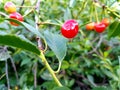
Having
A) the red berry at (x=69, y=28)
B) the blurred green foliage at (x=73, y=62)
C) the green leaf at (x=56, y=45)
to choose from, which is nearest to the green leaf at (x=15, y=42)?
the green leaf at (x=56, y=45)

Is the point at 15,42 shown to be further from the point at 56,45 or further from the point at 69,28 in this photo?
the point at 69,28

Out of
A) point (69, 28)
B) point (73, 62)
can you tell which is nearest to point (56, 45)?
point (69, 28)

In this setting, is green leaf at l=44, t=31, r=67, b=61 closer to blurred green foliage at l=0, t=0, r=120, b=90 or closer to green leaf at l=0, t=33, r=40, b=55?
green leaf at l=0, t=33, r=40, b=55

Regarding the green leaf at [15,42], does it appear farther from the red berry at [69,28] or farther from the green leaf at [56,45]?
the red berry at [69,28]

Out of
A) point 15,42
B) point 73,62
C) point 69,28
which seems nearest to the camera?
point 15,42

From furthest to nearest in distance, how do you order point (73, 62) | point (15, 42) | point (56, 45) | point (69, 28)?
point (73, 62) < point (69, 28) < point (56, 45) < point (15, 42)

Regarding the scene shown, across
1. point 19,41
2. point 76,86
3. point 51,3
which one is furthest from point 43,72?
point 19,41

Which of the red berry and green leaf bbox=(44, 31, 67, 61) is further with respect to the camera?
the red berry

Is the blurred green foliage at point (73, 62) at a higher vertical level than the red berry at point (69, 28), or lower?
lower

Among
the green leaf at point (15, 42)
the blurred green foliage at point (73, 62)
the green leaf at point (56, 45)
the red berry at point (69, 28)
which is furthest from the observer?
the blurred green foliage at point (73, 62)

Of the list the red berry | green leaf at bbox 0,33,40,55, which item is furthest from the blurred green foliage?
green leaf at bbox 0,33,40,55

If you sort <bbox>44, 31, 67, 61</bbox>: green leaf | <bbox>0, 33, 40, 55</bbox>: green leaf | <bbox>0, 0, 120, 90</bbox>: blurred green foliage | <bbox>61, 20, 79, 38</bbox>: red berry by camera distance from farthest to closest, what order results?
<bbox>0, 0, 120, 90</bbox>: blurred green foliage
<bbox>61, 20, 79, 38</bbox>: red berry
<bbox>44, 31, 67, 61</bbox>: green leaf
<bbox>0, 33, 40, 55</bbox>: green leaf
